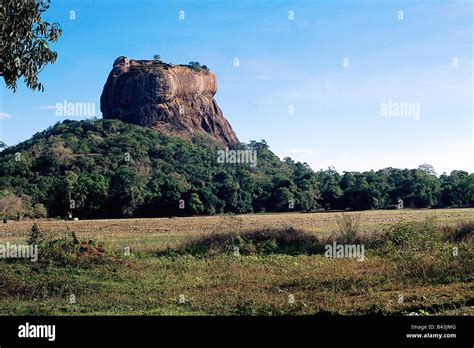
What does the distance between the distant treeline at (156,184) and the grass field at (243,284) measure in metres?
27.1

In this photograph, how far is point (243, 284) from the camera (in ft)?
40.6

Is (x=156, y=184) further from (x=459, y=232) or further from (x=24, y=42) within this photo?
(x=24, y=42)

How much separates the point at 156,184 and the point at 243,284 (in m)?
42.6

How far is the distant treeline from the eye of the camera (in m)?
48.9

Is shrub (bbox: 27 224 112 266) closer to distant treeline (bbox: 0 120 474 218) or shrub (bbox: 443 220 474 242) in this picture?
shrub (bbox: 443 220 474 242)

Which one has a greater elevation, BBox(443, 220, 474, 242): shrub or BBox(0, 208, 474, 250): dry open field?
BBox(443, 220, 474, 242): shrub

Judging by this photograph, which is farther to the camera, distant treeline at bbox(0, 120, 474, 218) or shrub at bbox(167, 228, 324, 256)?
distant treeline at bbox(0, 120, 474, 218)

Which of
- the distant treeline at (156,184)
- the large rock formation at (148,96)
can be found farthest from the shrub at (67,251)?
the large rock formation at (148,96)

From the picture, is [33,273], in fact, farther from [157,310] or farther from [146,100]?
[146,100]

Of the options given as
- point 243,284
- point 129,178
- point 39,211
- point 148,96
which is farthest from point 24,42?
point 148,96

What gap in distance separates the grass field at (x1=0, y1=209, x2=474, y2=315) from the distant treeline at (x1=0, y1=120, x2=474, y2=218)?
89.1 ft

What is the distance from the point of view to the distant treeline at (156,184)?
161 feet

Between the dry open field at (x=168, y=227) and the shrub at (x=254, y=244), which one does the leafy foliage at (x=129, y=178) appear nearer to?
the dry open field at (x=168, y=227)

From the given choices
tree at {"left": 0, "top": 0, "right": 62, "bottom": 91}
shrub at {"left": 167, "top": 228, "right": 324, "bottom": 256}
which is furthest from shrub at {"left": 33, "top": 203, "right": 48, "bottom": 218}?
tree at {"left": 0, "top": 0, "right": 62, "bottom": 91}
